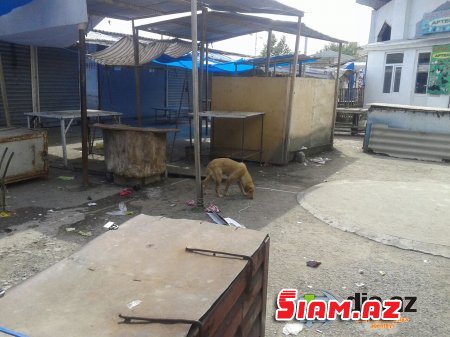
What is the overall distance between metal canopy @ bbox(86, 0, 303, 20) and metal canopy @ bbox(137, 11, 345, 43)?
0.22 meters

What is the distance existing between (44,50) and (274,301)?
11401mm

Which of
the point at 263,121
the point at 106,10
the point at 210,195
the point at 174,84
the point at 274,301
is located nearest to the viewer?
the point at 274,301

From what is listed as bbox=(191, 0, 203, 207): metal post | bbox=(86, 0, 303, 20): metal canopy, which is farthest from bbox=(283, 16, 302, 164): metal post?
bbox=(191, 0, 203, 207): metal post

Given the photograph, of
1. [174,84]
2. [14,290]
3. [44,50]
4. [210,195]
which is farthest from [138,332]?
[174,84]

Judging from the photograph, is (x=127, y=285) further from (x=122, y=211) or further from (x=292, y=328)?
(x=122, y=211)

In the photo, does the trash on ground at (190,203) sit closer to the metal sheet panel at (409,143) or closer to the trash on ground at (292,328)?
the trash on ground at (292,328)

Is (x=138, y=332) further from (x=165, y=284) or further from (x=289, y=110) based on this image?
(x=289, y=110)

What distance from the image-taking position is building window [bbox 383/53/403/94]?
17564 mm

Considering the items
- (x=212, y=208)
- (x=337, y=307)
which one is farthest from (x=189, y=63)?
(x=337, y=307)

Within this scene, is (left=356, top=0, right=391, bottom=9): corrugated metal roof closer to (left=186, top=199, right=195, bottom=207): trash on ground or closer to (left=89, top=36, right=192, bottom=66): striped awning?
(left=89, top=36, right=192, bottom=66): striped awning

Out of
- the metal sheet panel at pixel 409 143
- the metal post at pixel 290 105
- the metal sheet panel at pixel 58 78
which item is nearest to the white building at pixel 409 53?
the metal sheet panel at pixel 409 143

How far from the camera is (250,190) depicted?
5.89 metres

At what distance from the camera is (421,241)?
4379mm

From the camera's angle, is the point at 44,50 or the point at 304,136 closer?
the point at 304,136
